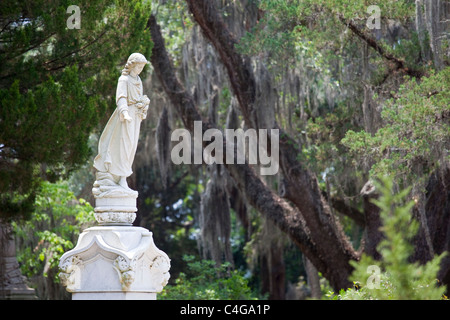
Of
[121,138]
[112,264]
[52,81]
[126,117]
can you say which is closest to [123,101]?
[126,117]

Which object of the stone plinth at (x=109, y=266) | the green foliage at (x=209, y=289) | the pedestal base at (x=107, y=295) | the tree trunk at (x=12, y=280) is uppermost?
the stone plinth at (x=109, y=266)

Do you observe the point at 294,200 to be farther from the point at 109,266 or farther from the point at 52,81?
the point at 109,266

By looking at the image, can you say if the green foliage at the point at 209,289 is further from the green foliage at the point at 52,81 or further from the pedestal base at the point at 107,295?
the pedestal base at the point at 107,295

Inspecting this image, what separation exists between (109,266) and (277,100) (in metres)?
7.47

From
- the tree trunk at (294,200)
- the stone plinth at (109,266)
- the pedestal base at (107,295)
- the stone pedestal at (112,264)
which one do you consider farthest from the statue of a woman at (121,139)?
the tree trunk at (294,200)

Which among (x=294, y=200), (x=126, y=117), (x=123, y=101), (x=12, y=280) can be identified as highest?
(x=123, y=101)

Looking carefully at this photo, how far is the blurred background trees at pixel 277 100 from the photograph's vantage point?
10.2 metres

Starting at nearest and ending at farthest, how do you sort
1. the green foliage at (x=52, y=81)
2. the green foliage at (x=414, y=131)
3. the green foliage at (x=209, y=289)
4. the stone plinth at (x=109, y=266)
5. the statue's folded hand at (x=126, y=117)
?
the stone plinth at (x=109, y=266) → the statue's folded hand at (x=126, y=117) → the green foliage at (x=414, y=131) → the green foliage at (x=52, y=81) → the green foliage at (x=209, y=289)

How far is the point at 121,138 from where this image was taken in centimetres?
819

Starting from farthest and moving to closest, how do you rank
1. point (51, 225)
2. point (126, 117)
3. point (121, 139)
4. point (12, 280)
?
point (51, 225) < point (12, 280) < point (121, 139) < point (126, 117)

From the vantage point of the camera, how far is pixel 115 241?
7777mm

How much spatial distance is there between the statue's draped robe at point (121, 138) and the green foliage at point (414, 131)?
11.3ft

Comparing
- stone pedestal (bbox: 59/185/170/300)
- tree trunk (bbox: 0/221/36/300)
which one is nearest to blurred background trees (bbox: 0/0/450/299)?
tree trunk (bbox: 0/221/36/300)
